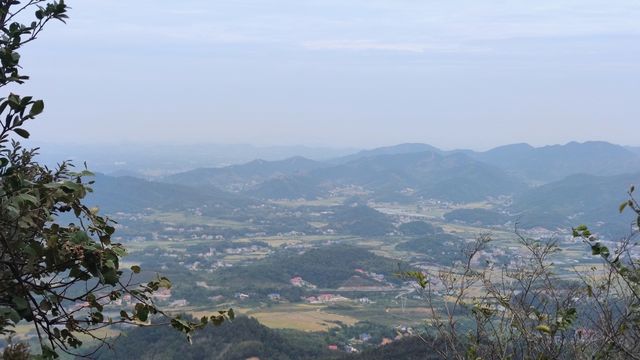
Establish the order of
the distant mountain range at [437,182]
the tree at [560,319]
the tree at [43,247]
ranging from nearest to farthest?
the tree at [43,247] → the tree at [560,319] → the distant mountain range at [437,182]

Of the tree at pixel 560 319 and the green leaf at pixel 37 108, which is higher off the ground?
the green leaf at pixel 37 108

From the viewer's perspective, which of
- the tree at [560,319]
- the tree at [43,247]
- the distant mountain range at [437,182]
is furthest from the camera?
the distant mountain range at [437,182]

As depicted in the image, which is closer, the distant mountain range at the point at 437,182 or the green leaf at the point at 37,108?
the green leaf at the point at 37,108

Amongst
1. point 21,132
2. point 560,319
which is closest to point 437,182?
point 560,319

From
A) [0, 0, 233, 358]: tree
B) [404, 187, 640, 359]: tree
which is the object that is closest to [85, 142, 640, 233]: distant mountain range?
[404, 187, 640, 359]: tree

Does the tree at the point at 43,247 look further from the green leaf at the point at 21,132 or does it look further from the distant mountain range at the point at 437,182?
the distant mountain range at the point at 437,182

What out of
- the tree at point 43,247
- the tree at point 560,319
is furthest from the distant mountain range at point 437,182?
the tree at point 43,247

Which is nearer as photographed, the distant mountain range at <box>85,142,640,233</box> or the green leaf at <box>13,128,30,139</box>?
the green leaf at <box>13,128,30,139</box>

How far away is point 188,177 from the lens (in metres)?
118

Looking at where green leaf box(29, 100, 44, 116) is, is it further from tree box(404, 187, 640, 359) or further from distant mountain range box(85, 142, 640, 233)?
distant mountain range box(85, 142, 640, 233)

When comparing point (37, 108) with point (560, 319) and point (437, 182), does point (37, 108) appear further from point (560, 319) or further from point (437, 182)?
point (437, 182)

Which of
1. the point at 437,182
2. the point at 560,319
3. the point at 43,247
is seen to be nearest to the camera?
the point at 43,247

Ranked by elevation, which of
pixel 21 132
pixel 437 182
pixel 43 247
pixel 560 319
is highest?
pixel 21 132

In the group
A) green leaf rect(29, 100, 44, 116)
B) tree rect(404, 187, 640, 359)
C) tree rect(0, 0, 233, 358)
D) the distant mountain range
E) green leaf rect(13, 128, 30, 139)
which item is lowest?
the distant mountain range
